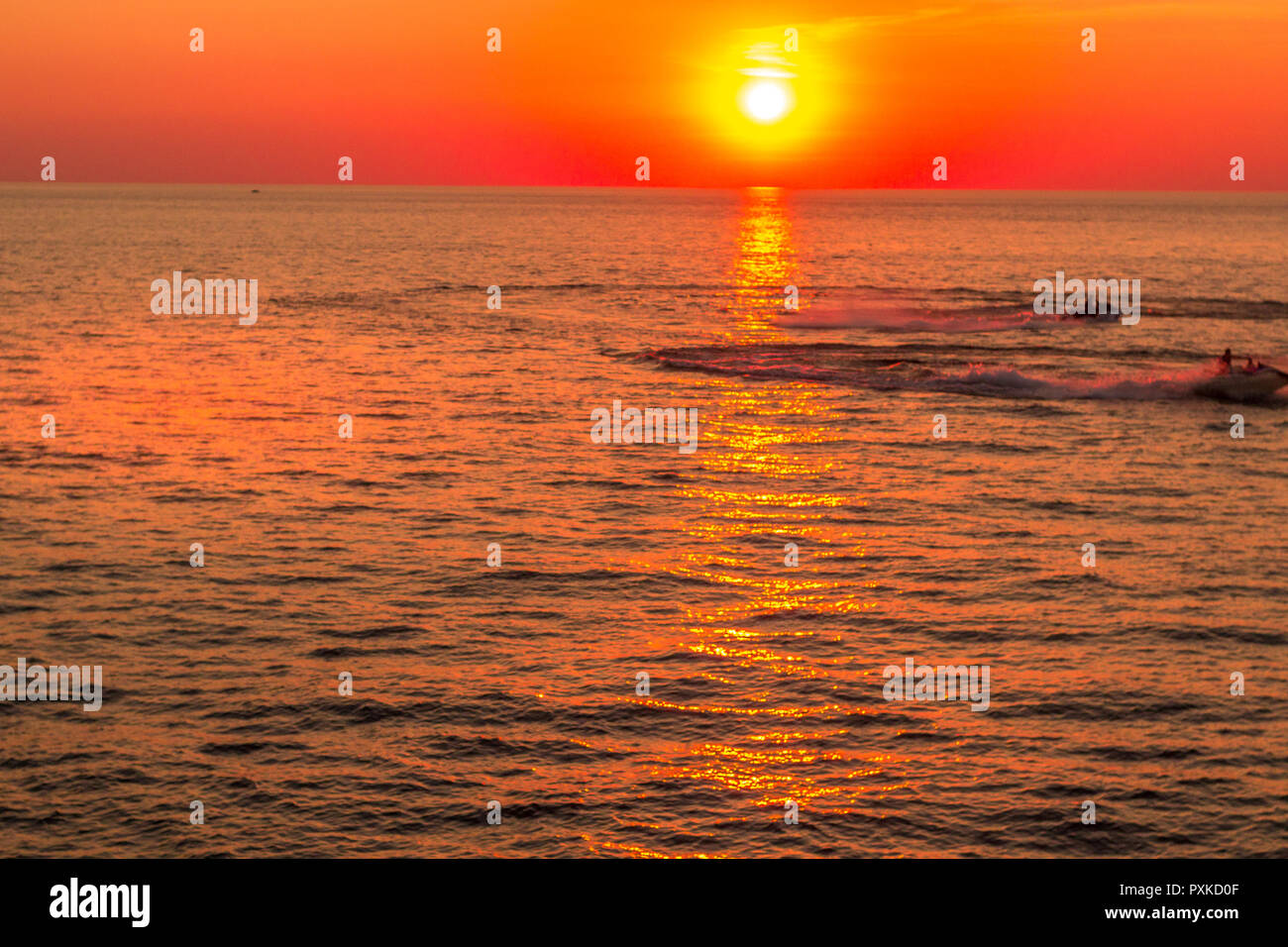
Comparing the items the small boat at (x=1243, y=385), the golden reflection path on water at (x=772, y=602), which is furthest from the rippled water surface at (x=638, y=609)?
the small boat at (x=1243, y=385)

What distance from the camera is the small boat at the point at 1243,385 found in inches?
2153

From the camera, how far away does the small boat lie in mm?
54688

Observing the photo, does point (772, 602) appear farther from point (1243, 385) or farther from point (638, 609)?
point (1243, 385)

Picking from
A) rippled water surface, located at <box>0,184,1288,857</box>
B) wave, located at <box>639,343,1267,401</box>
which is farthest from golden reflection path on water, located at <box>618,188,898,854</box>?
wave, located at <box>639,343,1267,401</box>

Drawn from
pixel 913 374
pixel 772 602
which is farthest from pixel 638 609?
pixel 913 374

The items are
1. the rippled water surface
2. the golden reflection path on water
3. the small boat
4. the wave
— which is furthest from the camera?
the wave

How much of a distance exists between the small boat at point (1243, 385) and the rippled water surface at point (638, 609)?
1.25 metres

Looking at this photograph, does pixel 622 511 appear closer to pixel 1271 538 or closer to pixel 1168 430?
pixel 1271 538

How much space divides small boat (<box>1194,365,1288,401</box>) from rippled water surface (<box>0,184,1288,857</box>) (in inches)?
49.2

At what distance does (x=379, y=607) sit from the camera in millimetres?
26906

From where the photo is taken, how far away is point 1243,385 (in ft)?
181

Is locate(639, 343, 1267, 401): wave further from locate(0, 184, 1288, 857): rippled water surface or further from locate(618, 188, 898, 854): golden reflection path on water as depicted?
locate(618, 188, 898, 854): golden reflection path on water

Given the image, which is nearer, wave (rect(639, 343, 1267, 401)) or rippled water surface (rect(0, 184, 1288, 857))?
rippled water surface (rect(0, 184, 1288, 857))

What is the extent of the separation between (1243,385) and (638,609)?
3894 cm
